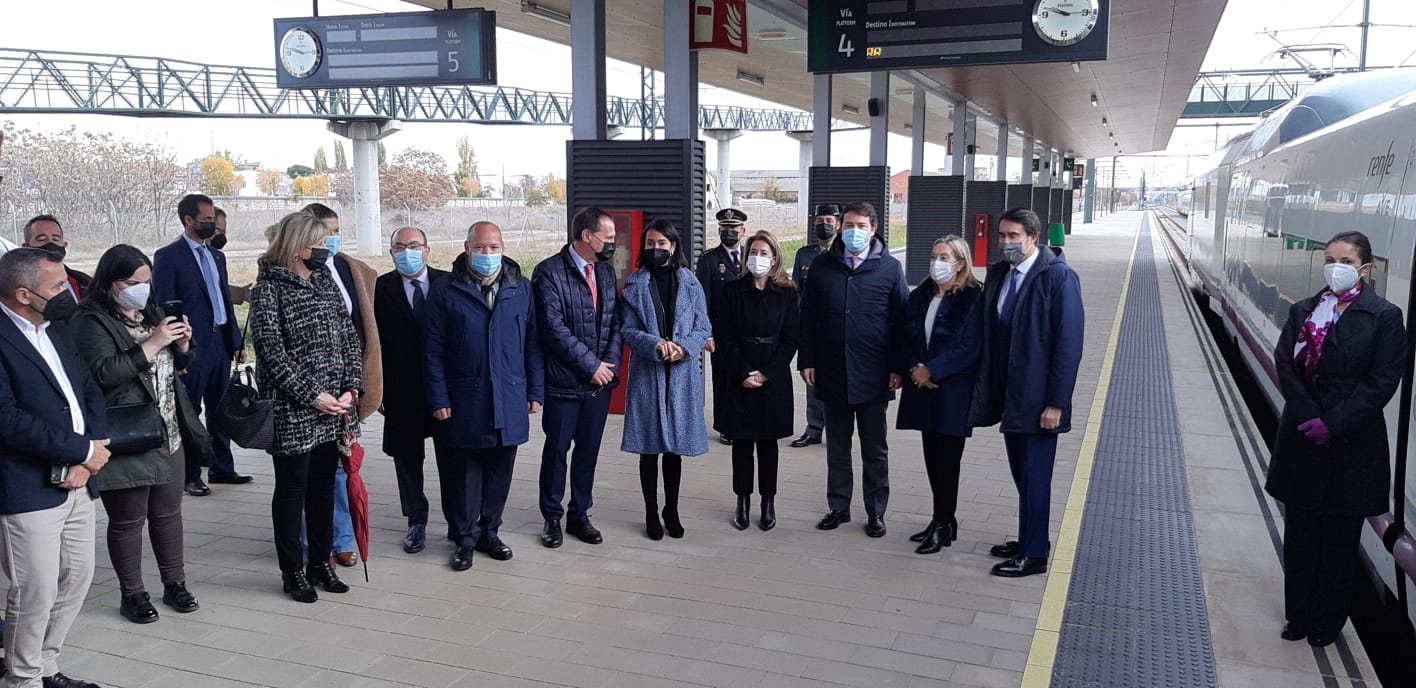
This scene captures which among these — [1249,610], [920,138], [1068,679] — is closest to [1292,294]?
[1249,610]

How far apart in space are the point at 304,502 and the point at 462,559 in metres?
0.79

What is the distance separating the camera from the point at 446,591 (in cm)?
484

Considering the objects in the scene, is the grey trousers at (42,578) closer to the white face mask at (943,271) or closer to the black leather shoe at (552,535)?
the black leather shoe at (552,535)

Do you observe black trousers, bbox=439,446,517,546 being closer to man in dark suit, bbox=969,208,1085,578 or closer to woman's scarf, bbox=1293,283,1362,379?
man in dark suit, bbox=969,208,1085,578

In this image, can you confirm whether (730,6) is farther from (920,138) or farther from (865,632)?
(920,138)

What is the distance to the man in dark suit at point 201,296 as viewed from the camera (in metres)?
6.14

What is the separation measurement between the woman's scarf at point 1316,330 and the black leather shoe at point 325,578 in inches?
164

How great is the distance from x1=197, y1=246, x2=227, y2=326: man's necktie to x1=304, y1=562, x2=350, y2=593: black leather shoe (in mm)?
2214

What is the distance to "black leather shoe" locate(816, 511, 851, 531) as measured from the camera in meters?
5.80

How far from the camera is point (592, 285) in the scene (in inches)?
212

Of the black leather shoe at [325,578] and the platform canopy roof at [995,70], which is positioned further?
the platform canopy roof at [995,70]

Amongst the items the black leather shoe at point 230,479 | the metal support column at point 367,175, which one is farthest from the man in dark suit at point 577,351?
the metal support column at point 367,175

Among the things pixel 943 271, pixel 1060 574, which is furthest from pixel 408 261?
pixel 1060 574

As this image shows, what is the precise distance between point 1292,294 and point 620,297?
6162 millimetres
